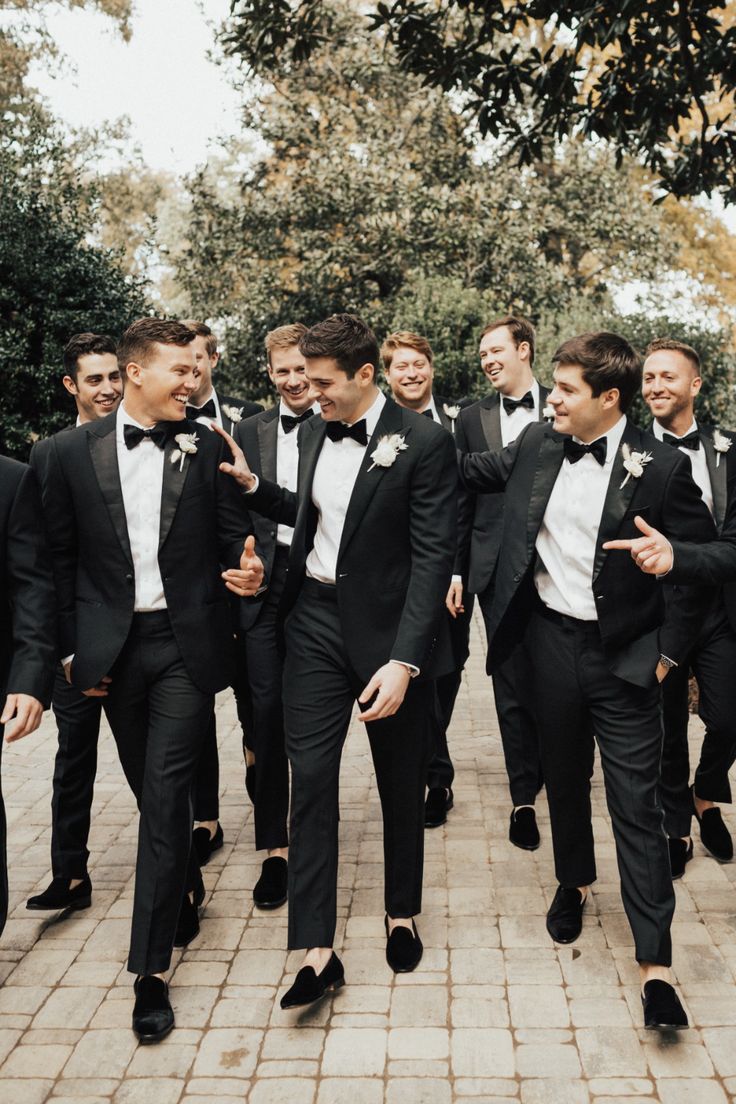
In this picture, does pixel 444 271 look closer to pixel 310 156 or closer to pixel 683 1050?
pixel 310 156

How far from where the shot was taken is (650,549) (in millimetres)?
3490

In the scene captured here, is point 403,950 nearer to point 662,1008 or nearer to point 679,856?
point 662,1008

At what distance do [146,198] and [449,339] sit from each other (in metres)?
23.9

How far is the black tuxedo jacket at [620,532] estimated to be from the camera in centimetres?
376

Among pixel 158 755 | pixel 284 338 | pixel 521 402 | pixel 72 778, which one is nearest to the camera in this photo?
pixel 158 755

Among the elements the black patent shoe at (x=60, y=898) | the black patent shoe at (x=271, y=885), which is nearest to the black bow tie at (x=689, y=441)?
the black patent shoe at (x=271, y=885)

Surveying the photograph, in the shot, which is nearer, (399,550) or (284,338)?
(399,550)

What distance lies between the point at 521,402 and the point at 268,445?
139cm

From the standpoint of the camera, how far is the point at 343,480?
4000 mm

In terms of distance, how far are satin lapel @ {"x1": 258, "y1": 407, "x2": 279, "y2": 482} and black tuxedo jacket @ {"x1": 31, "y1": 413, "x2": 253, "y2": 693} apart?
1040 millimetres

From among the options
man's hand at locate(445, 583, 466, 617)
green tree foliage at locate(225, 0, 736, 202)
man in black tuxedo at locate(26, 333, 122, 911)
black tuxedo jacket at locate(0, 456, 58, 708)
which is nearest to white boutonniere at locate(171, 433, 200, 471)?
black tuxedo jacket at locate(0, 456, 58, 708)

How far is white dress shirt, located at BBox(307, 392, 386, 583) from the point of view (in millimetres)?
3992

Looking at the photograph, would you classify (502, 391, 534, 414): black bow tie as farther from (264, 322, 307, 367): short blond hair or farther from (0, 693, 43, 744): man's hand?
(0, 693, 43, 744): man's hand

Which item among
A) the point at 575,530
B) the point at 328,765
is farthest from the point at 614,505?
the point at 328,765
